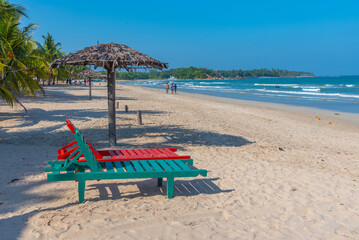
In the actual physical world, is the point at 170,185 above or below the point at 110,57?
below

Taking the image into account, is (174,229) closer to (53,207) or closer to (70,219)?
(70,219)

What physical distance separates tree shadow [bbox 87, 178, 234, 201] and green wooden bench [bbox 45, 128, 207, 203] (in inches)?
7.9

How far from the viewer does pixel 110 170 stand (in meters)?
3.92

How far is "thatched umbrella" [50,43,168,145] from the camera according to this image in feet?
19.7

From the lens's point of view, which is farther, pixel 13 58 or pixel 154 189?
pixel 13 58

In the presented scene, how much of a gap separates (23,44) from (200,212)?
1106cm

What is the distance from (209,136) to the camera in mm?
8625

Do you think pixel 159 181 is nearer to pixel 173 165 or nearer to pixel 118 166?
pixel 173 165

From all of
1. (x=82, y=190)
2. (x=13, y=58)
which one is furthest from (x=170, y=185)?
(x=13, y=58)

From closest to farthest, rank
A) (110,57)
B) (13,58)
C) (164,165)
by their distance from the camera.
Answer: (164,165), (110,57), (13,58)

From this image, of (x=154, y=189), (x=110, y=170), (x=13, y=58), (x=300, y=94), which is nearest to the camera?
(x=110, y=170)

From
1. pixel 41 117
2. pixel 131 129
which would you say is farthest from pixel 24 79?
pixel 131 129

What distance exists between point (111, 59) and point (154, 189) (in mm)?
2927

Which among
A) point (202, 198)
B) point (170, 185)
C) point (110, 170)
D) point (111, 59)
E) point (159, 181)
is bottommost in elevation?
point (202, 198)
